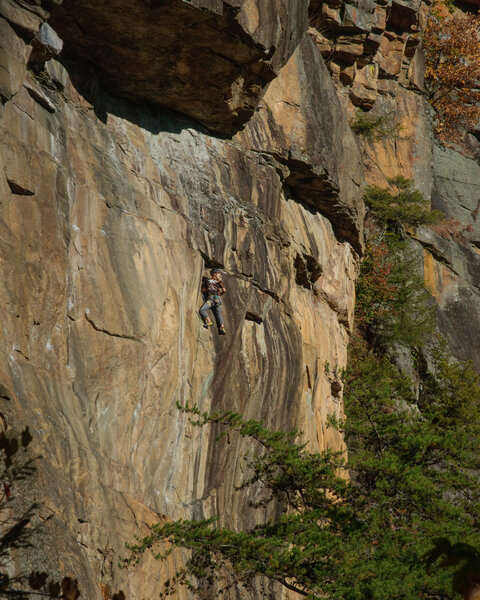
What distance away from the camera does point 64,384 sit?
10180mm

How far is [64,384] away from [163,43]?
707 cm

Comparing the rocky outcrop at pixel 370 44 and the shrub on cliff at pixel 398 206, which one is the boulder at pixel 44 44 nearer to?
the rocky outcrop at pixel 370 44

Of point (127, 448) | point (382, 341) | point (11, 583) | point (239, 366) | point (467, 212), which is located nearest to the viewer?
point (11, 583)

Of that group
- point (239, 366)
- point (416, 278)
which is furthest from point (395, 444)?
point (416, 278)

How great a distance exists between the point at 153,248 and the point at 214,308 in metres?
1.95

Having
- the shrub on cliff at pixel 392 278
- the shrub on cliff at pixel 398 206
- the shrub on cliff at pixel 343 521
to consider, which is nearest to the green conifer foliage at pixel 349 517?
the shrub on cliff at pixel 343 521

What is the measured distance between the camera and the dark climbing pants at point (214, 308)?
45.4ft

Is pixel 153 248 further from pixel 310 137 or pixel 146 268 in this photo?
pixel 310 137

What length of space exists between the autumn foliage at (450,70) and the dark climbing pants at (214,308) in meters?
22.1

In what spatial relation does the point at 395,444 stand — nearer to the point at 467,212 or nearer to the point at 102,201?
the point at 102,201

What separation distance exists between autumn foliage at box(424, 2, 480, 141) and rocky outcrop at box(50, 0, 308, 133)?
61.9 feet

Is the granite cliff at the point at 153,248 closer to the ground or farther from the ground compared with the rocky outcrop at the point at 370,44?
closer to the ground

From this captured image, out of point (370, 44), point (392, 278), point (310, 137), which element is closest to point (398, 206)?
point (392, 278)

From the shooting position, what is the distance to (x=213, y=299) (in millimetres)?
13953
